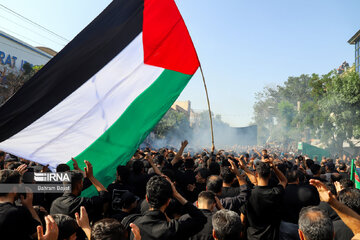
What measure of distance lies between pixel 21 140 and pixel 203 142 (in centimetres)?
4973

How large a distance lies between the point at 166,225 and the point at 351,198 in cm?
198

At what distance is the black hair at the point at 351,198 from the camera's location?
2.93 metres

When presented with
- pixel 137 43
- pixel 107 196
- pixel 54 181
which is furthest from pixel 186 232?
pixel 137 43

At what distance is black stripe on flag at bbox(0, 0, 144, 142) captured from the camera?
405 centimetres

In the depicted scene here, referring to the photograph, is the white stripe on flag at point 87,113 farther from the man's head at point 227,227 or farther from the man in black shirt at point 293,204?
the man in black shirt at point 293,204

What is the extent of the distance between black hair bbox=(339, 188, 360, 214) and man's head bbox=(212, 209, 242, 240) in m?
1.40

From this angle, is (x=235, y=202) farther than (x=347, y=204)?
Yes

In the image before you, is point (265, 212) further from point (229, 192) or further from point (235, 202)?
point (229, 192)

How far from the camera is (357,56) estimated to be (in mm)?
32094

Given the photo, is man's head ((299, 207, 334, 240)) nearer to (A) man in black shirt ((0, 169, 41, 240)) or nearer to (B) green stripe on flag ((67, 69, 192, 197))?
(A) man in black shirt ((0, 169, 41, 240))

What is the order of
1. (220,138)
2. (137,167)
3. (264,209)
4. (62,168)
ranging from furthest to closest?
(220,138), (137,167), (62,168), (264,209)

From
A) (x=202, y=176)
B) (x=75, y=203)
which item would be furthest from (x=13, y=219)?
(x=202, y=176)

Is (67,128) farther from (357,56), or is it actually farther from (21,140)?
(357,56)

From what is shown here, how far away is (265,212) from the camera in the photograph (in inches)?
145
